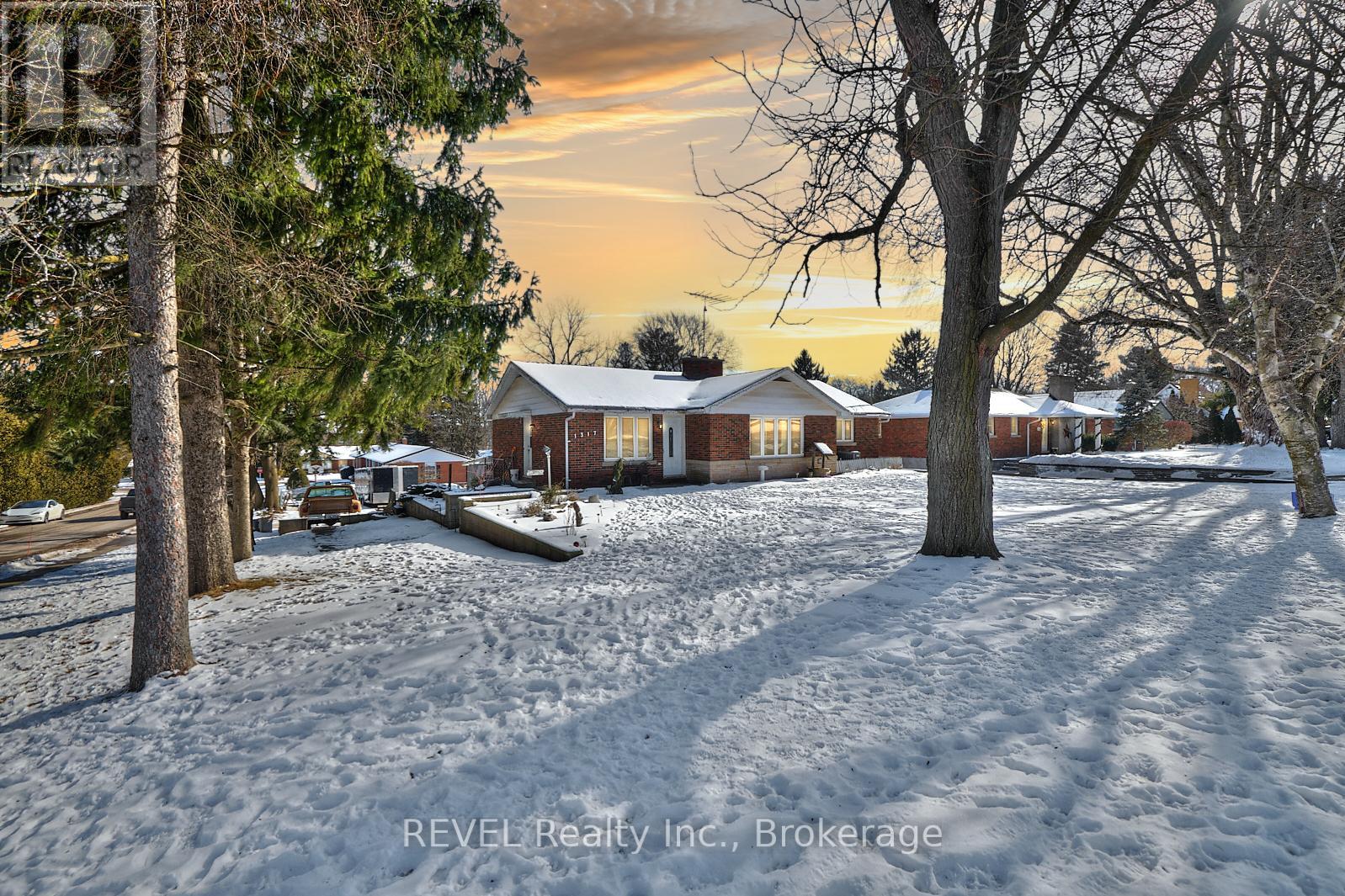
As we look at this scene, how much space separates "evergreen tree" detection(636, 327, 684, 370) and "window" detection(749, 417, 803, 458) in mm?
23141

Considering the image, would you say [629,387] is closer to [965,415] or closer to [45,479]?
[965,415]

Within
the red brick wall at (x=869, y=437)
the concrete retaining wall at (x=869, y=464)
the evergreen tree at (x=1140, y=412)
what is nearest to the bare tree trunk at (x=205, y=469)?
the concrete retaining wall at (x=869, y=464)

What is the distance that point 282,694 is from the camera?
501 centimetres

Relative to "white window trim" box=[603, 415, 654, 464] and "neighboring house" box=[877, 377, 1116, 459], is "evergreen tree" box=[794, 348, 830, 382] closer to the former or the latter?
"neighboring house" box=[877, 377, 1116, 459]

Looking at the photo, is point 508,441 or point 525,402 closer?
point 525,402

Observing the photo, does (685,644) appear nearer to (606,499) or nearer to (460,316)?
A: (460,316)

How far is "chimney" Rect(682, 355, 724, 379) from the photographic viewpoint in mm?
27250

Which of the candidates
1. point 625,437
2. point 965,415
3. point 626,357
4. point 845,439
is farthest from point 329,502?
point 626,357

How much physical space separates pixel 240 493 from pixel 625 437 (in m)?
11.7

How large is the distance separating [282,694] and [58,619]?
652 centimetres

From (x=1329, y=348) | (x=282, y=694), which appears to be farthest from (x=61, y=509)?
(x=1329, y=348)

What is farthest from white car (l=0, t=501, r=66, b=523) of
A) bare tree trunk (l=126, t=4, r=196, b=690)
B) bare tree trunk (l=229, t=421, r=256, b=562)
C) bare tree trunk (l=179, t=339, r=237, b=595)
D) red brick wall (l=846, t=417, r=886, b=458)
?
red brick wall (l=846, t=417, r=886, b=458)

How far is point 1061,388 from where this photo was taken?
40.2 metres

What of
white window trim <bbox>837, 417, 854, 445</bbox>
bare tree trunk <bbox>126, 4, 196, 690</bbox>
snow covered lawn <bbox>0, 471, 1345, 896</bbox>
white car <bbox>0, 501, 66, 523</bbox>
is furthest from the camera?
white window trim <bbox>837, 417, 854, 445</bbox>
